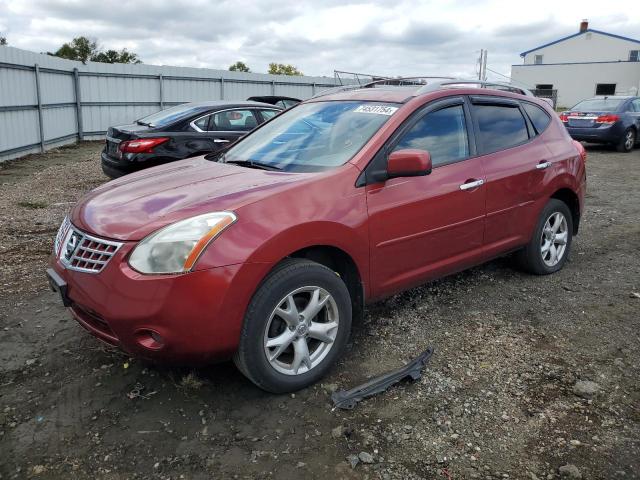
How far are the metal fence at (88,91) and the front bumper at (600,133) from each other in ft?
39.4

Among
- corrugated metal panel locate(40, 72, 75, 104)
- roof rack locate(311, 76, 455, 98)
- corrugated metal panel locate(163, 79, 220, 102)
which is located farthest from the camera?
corrugated metal panel locate(163, 79, 220, 102)

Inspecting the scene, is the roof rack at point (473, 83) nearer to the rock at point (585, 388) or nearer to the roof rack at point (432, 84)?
the roof rack at point (432, 84)

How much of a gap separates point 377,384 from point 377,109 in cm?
182

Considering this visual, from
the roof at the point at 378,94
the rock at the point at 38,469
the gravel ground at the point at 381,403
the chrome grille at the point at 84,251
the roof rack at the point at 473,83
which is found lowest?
the rock at the point at 38,469

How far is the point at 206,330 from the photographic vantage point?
2.65 meters

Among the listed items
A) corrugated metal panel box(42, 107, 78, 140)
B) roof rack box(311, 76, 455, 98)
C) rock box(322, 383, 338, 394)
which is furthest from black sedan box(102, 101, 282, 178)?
corrugated metal panel box(42, 107, 78, 140)

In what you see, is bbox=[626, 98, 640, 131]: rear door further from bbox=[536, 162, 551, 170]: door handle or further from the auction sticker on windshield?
the auction sticker on windshield

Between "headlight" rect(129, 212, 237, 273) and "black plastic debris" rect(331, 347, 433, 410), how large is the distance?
3.60ft

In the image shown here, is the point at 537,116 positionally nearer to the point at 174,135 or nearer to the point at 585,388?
the point at 585,388

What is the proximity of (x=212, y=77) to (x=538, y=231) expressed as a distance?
17.2 m

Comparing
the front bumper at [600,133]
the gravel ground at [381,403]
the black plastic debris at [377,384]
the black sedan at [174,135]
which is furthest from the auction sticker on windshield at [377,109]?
the front bumper at [600,133]

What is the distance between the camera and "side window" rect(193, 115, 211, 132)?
7.75m

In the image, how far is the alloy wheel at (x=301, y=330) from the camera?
2.91m

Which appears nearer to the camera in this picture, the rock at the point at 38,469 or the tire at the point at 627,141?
the rock at the point at 38,469
